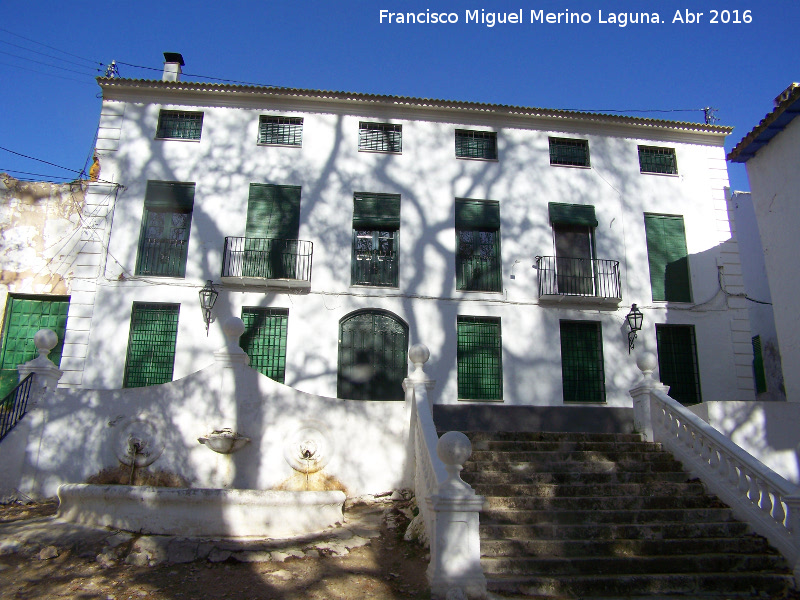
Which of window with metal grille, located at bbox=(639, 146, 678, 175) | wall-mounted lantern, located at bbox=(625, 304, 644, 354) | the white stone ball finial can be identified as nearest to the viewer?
the white stone ball finial

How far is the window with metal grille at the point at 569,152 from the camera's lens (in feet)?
48.0

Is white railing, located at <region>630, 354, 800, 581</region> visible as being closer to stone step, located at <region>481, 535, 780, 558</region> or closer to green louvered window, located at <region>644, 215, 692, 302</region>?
stone step, located at <region>481, 535, 780, 558</region>

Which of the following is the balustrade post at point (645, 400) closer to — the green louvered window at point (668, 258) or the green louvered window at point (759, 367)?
the green louvered window at point (668, 258)

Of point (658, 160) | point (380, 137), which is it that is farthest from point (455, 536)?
point (658, 160)

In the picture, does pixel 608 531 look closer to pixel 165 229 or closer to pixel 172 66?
pixel 165 229

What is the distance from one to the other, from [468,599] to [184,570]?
277cm

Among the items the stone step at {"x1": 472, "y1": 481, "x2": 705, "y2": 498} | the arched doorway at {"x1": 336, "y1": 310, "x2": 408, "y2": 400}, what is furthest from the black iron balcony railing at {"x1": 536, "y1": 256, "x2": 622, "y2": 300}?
the stone step at {"x1": 472, "y1": 481, "x2": 705, "y2": 498}

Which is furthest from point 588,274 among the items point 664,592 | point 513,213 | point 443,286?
point 664,592

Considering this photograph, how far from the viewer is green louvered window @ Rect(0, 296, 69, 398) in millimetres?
12883

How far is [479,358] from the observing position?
1310 centimetres

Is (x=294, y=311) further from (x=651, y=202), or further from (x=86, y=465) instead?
(x=651, y=202)

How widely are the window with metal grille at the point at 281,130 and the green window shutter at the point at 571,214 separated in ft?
19.4

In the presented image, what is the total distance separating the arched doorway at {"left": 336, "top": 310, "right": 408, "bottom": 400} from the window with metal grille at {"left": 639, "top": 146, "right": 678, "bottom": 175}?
23.5 feet

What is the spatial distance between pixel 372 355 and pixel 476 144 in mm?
5612
